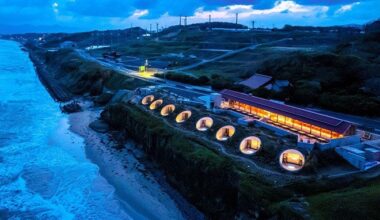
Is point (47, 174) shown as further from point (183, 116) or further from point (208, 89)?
point (208, 89)

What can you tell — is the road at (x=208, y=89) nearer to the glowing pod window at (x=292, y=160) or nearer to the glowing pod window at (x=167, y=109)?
the glowing pod window at (x=167, y=109)

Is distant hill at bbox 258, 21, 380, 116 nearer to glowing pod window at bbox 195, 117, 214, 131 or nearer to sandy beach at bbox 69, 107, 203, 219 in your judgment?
glowing pod window at bbox 195, 117, 214, 131

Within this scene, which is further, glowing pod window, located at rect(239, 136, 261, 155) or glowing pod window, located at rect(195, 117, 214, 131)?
glowing pod window, located at rect(195, 117, 214, 131)

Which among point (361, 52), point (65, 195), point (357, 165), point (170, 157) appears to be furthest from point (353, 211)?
point (361, 52)

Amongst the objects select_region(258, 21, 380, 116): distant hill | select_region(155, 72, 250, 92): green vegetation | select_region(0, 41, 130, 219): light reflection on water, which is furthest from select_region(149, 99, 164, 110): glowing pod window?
select_region(258, 21, 380, 116): distant hill

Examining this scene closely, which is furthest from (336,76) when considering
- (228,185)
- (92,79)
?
(92,79)

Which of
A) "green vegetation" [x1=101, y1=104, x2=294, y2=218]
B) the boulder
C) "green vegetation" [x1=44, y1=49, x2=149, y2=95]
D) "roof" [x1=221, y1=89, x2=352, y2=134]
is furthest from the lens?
"green vegetation" [x1=44, y1=49, x2=149, y2=95]

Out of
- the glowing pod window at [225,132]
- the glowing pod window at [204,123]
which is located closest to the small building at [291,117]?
the glowing pod window at [225,132]
